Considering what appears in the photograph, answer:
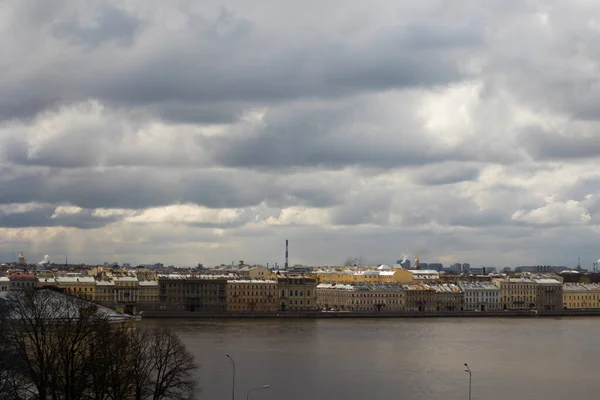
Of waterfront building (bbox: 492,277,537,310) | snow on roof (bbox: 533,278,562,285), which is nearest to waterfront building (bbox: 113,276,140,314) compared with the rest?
waterfront building (bbox: 492,277,537,310)

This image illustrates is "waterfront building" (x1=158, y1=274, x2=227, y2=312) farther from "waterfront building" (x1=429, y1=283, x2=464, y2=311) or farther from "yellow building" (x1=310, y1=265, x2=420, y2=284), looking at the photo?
"yellow building" (x1=310, y1=265, x2=420, y2=284)

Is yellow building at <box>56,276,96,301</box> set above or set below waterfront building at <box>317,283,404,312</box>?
above

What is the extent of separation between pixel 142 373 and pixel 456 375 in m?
12.4

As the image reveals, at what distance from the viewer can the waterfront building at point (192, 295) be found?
6325 centimetres

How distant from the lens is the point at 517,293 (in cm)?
7375

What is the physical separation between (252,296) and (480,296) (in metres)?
17.9

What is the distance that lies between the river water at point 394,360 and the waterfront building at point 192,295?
10708 mm

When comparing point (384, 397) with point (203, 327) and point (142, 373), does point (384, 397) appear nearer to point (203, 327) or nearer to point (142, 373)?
point (142, 373)

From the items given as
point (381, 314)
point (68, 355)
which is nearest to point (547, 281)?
point (381, 314)

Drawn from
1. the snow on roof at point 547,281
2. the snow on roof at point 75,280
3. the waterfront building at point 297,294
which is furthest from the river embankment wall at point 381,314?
the snow on roof at point 75,280

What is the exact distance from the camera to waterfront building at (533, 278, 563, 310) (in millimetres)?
73438

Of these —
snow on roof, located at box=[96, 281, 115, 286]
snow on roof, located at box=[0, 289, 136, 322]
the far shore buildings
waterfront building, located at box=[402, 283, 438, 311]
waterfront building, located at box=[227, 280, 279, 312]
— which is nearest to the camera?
snow on roof, located at box=[0, 289, 136, 322]

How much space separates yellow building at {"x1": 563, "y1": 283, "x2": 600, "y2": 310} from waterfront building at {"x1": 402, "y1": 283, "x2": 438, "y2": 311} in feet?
35.7

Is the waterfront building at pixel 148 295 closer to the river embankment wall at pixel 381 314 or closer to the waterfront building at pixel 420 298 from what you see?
the river embankment wall at pixel 381 314
